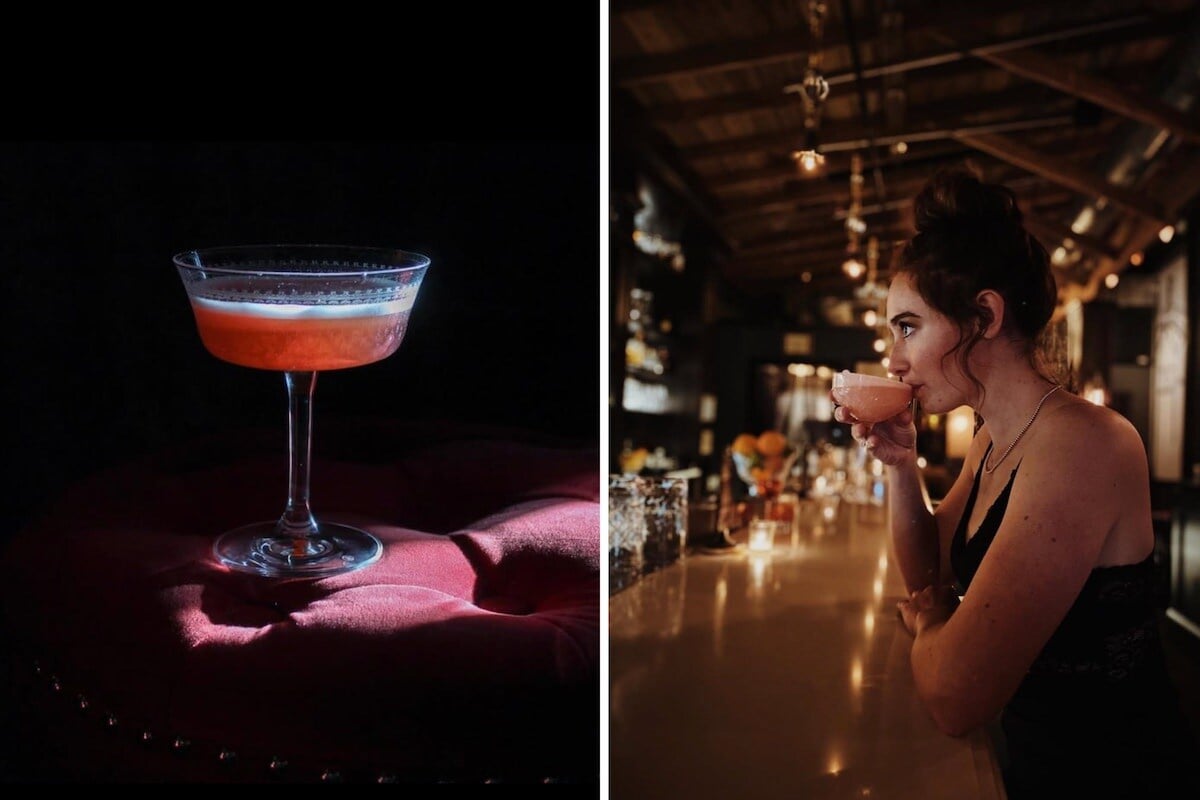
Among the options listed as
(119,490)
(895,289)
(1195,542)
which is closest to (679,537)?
(895,289)

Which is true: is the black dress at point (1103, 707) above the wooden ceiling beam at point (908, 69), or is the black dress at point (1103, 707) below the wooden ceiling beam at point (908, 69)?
below

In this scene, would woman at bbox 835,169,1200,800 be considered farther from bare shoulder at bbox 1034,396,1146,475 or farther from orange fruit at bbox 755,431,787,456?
orange fruit at bbox 755,431,787,456

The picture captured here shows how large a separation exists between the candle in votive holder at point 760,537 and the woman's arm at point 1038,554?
102 cm

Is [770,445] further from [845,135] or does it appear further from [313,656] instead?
[845,135]

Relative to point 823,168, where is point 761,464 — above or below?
below

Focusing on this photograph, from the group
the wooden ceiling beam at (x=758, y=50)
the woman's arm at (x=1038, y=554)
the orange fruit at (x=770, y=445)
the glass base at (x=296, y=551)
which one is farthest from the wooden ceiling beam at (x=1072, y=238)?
the wooden ceiling beam at (x=758, y=50)

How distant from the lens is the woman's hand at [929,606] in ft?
4.17

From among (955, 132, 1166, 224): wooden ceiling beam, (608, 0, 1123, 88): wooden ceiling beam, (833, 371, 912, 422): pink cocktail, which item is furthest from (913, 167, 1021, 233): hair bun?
(608, 0, 1123, 88): wooden ceiling beam

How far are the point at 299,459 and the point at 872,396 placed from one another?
0.77 m

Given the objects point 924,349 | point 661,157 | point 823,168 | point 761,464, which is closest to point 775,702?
point 924,349

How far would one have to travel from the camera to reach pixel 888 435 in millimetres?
1335

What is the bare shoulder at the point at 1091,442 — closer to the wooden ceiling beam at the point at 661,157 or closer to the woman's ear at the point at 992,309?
the woman's ear at the point at 992,309

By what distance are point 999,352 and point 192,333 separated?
1205 millimetres

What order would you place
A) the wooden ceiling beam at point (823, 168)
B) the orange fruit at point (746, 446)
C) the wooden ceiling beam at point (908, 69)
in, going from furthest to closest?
1. the wooden ceiling beam at point (823, 168)
2. the wooden ceiling beam at point (908, 69)
3. the orange fruit at point (746, 446)
